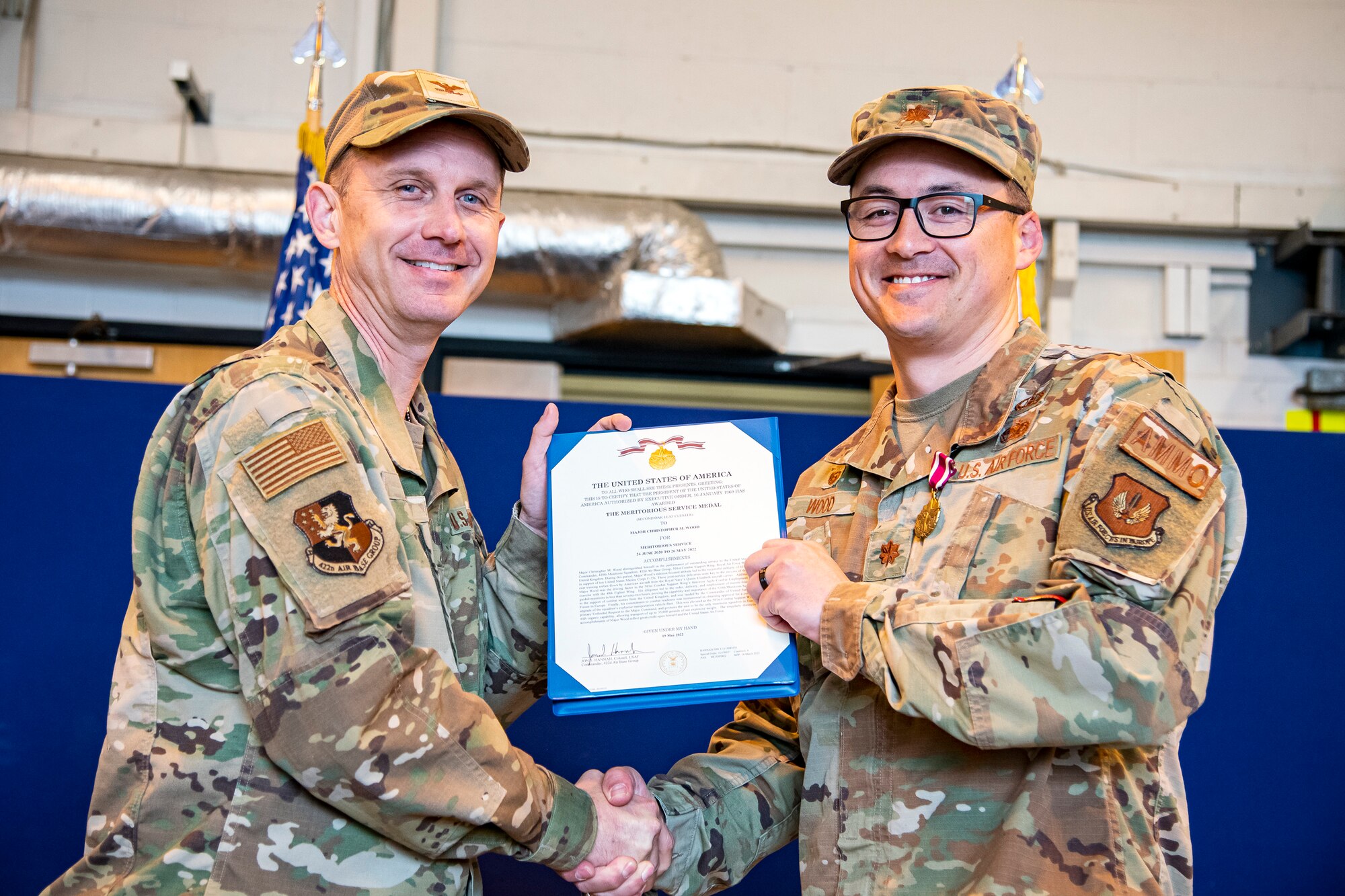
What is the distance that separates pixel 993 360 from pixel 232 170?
380 centimetres

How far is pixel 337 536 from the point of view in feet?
4.50

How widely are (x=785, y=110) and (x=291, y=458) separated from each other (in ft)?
13.3

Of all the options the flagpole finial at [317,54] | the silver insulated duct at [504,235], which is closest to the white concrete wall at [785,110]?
the silver insulated duct at [504,235]

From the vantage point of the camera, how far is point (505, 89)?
193 inches

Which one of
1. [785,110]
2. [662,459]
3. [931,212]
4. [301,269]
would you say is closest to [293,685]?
[662,459]

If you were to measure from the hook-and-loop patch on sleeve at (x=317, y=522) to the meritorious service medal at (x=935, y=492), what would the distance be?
77 centimetres

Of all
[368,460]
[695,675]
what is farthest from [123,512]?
[695,675]

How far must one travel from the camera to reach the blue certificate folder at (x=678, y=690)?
164 cm

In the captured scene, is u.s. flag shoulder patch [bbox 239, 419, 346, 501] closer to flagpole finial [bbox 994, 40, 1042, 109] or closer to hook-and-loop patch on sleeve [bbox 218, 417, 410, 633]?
hook-and-loop patch on sleeve [bbox 218, 417, 410, 633]

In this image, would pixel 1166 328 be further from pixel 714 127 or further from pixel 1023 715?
pixel 1023 715

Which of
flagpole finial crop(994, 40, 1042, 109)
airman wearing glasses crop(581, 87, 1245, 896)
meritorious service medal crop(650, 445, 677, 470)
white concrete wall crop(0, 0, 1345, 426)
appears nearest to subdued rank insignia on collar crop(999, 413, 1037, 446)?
airman wearing glasses crop(581, 87, 1245, 896)

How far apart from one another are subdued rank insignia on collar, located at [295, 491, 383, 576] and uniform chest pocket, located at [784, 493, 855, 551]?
71cm

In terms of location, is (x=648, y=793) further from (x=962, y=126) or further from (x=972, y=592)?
(x=962, y=126)

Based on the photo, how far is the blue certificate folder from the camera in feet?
5.39
